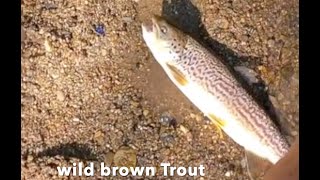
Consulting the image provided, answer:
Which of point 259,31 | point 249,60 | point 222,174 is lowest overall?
point 222,174

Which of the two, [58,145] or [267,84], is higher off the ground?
[267,84]

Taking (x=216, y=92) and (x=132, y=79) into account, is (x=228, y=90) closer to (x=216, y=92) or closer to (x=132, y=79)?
(x=216, y=92)

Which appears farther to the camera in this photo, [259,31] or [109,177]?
[259,31]

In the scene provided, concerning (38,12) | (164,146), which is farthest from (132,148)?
(38,12)

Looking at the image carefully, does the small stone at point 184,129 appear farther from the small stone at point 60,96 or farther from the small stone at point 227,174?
the small stone at point 60,96

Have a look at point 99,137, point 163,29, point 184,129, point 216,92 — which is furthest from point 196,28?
point 99,137

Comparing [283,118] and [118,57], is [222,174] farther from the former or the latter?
[118,57]

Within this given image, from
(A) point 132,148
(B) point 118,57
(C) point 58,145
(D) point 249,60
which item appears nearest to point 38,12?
(B) point 118,57
